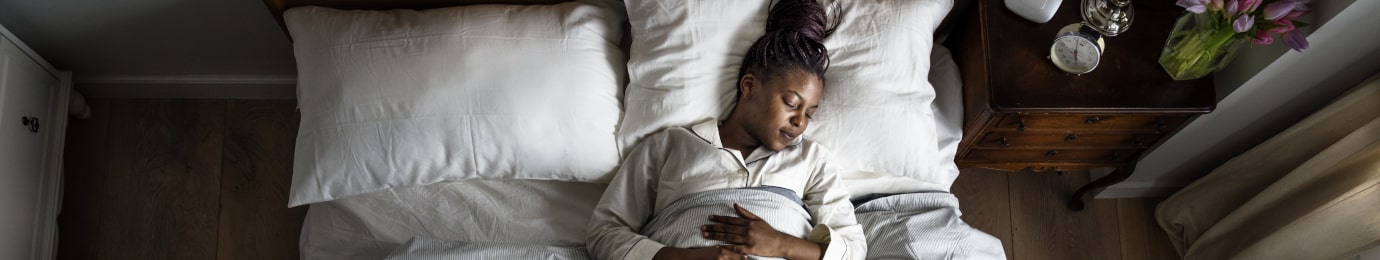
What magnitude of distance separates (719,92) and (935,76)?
54 cm

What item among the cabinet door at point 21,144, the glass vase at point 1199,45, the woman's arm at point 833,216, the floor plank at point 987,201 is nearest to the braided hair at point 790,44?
the woman's arm at point 833,216

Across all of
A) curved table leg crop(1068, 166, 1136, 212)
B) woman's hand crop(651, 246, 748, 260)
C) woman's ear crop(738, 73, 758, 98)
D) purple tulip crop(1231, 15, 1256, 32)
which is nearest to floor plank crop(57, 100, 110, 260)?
woman's hand crop(651, 246, 748, 260)

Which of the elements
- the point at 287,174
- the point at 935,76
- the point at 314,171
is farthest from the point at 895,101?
the point at 287,174

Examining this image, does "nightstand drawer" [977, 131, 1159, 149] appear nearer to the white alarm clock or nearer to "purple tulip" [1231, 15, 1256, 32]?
the white alarm clock

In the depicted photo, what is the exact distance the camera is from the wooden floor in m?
2.27

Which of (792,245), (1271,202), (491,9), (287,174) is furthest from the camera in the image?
(287,174)

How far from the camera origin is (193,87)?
7.75ft

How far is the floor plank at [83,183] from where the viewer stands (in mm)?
2254

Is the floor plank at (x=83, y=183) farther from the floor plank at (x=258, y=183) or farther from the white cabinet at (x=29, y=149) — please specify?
the floor plank at (x=258, y=183)

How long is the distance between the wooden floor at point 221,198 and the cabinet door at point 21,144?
144 millimetres

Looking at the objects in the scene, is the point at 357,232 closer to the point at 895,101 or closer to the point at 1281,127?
the point at 895,101

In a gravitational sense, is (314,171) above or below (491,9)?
below

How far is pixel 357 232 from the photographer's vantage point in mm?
1890

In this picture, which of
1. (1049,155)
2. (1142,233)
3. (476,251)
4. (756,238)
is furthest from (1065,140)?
(476,251)
